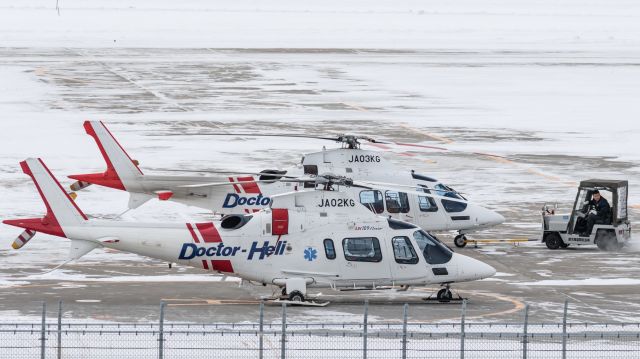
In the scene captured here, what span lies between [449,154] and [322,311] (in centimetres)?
3714

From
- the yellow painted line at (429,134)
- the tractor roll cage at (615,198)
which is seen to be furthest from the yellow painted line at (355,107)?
the tractor roll cage at (615,198)

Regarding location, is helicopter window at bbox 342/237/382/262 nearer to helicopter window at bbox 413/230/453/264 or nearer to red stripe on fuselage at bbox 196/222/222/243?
helicopter window at bbox 413/230/453/264

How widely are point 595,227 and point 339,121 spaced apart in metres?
41.2

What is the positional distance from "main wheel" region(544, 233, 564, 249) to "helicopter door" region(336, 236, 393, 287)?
11.2 metres

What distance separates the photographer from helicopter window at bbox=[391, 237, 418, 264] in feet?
106

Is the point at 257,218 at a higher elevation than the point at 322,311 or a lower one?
higher

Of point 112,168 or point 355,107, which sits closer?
point 112,168

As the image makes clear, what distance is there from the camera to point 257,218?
32.3 m

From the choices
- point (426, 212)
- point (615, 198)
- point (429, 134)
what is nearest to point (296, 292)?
point (426, 212)

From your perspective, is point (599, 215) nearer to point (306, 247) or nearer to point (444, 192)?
point (444, 192)

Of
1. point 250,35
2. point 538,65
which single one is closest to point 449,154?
point 538,65

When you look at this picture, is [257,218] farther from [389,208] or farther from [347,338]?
[389,208]

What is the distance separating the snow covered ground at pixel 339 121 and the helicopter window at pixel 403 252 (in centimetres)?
145

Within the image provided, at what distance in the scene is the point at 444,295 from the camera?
3278 cm
